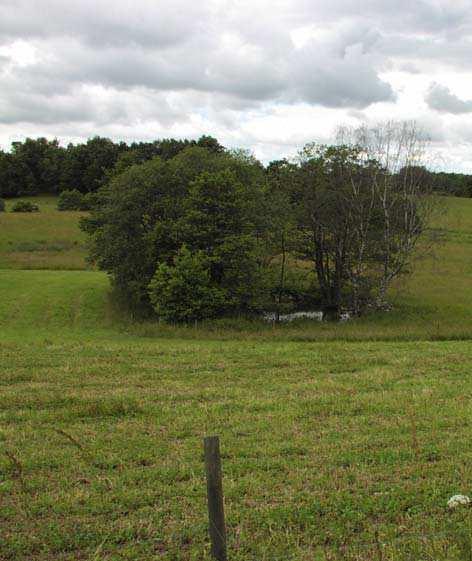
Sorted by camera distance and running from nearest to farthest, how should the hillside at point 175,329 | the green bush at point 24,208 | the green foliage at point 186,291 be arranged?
the hillside at point 175,329
the green foliage at point 186,291
the green bush at point 24,208

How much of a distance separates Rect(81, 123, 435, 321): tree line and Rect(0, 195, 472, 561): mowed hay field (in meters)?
13.9

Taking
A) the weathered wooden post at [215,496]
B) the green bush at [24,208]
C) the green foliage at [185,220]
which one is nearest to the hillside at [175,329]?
the green foliage at [185,220]

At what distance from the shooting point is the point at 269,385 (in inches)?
540

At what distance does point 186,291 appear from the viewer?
31812 millimetres

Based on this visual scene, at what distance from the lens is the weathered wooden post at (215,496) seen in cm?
508

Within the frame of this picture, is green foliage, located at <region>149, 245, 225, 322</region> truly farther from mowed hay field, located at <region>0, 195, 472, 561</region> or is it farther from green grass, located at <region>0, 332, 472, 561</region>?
green grass, located at <region>0, 332, 472, 561</region>

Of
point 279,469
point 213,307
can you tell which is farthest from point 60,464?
Answer: point 213,307

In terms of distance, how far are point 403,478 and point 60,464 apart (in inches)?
182

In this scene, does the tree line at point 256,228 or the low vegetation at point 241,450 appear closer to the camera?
the low vegetation at point 241,450

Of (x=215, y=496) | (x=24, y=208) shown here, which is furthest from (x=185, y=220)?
(x=24, y=208)

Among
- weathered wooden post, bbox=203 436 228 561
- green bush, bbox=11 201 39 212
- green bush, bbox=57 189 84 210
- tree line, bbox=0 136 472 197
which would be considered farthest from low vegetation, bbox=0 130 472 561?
tree line, bbox=0 136 472 197

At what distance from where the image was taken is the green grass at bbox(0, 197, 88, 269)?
5694 cm

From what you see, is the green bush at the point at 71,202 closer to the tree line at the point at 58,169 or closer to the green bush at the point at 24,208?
the green bush at the point at 24,208

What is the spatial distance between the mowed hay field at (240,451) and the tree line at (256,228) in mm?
13927
